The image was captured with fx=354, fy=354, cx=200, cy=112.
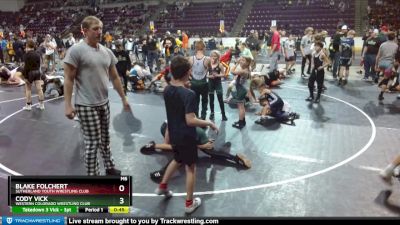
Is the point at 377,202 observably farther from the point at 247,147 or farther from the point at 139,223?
the point at 139,223

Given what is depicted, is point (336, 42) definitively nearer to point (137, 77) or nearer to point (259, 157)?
point (137, 77)

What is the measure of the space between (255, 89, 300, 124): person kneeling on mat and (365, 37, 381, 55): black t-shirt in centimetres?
562

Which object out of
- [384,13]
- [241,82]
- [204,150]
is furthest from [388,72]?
[384,13]

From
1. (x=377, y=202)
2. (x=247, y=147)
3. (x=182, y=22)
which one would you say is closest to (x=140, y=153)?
(x=247, y=147)

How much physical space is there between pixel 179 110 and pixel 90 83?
41.6 inches

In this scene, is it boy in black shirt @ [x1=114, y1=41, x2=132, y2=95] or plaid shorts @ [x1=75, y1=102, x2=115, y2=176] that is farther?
boy in black shirt @ [x1=114, y1=41, x2=132, y2=95]

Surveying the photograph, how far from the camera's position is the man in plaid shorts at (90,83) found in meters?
3.70

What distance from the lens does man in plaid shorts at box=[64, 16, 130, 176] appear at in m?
3.70

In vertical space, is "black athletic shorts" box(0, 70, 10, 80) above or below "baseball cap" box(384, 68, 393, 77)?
below

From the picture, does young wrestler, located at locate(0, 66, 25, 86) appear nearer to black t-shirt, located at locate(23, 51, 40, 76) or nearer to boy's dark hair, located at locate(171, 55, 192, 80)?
black t-shirt, located at locate(23, 51, 40, 76)

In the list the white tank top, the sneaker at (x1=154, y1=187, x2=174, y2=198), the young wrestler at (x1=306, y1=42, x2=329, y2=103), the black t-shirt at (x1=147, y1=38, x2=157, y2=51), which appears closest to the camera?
the sneaker at (x1=154, y1=187, x2=174, y2=198)

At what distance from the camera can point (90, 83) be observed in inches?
150
